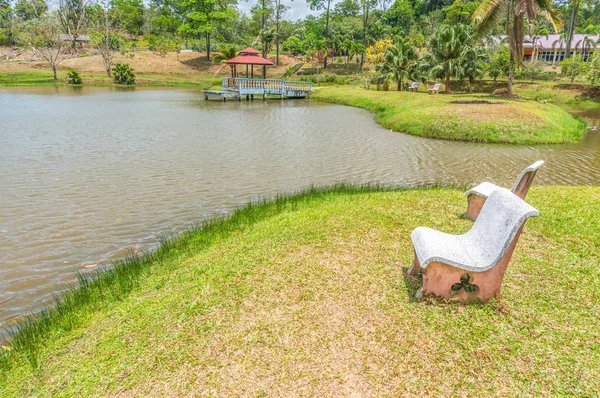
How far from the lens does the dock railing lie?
109ft

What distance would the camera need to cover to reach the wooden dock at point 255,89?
32.7 metres

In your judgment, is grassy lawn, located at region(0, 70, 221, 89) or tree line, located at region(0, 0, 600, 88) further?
grassy lawn, located at region(0, 70, 221, 89)

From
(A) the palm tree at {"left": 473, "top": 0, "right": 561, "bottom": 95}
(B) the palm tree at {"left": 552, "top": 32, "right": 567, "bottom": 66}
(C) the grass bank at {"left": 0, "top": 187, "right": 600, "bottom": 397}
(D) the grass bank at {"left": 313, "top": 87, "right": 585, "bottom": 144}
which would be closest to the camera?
(C) the grass bank at {"left": 0, "top": 187, "right": 600, "bottom": 397}

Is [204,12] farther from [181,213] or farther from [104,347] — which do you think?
[104,347]

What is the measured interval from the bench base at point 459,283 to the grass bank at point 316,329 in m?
0.15

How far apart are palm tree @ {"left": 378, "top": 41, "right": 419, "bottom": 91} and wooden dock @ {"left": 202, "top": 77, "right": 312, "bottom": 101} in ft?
25.8

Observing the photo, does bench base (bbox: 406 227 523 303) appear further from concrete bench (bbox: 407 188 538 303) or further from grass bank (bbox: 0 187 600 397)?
grass bank (bbox: 0 187 600 397)

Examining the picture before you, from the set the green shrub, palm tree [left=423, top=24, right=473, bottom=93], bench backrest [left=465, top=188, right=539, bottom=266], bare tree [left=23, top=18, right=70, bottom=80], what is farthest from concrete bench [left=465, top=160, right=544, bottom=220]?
bare tree [left=23, top=18, right=70, bottom=80]

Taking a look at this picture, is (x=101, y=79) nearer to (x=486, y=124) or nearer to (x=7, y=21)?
(x=486, y=124)

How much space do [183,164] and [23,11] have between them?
11198cm

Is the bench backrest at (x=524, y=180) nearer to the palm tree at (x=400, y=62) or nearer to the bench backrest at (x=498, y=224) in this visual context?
the bench backrest at (x=498, y=224)

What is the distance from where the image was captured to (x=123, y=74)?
156 feet

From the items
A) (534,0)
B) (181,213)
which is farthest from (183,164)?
(534,0)

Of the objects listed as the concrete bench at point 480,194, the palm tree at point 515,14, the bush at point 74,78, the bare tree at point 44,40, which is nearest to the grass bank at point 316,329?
the concrete bench at point 480,194
